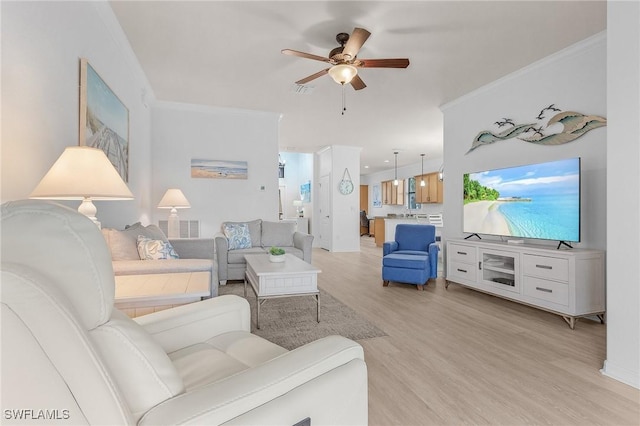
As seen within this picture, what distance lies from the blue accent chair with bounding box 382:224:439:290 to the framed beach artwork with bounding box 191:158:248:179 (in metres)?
2.78

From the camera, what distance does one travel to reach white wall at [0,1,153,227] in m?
1.51

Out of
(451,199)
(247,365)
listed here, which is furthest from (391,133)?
(247,365)

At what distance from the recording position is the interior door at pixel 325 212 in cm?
816

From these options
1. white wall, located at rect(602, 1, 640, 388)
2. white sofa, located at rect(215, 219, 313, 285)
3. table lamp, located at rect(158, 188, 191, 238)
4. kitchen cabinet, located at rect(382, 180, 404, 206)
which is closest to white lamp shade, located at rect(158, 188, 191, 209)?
table lamp, located at rect(158, 188, 191, 238)

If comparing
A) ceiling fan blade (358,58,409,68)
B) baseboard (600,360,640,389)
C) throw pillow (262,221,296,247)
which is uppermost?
ceiling fan blade (358,58,409,68)

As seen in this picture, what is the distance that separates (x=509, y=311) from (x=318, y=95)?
139 inches

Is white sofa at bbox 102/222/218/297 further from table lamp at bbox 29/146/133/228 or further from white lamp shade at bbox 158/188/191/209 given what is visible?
white lamp shade at bbox 158/188/191/209

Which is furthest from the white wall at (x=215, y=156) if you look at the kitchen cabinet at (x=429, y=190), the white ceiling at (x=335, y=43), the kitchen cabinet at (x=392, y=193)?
the kitchen cabinet at (x=392, y=193)

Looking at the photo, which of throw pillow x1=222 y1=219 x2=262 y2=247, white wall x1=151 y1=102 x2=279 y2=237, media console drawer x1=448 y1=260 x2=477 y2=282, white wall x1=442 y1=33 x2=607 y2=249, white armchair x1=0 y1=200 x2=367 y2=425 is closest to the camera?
white armchair x1=0 y1=200 x2=367 y2=425

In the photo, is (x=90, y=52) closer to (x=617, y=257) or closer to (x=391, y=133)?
(x=617, y=257)

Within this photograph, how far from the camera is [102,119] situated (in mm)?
2676

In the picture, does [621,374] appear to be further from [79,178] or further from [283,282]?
[79,178]

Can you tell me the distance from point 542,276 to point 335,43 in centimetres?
299

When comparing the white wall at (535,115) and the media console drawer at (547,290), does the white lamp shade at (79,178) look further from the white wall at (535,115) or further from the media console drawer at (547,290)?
the white wall at (535,115)
